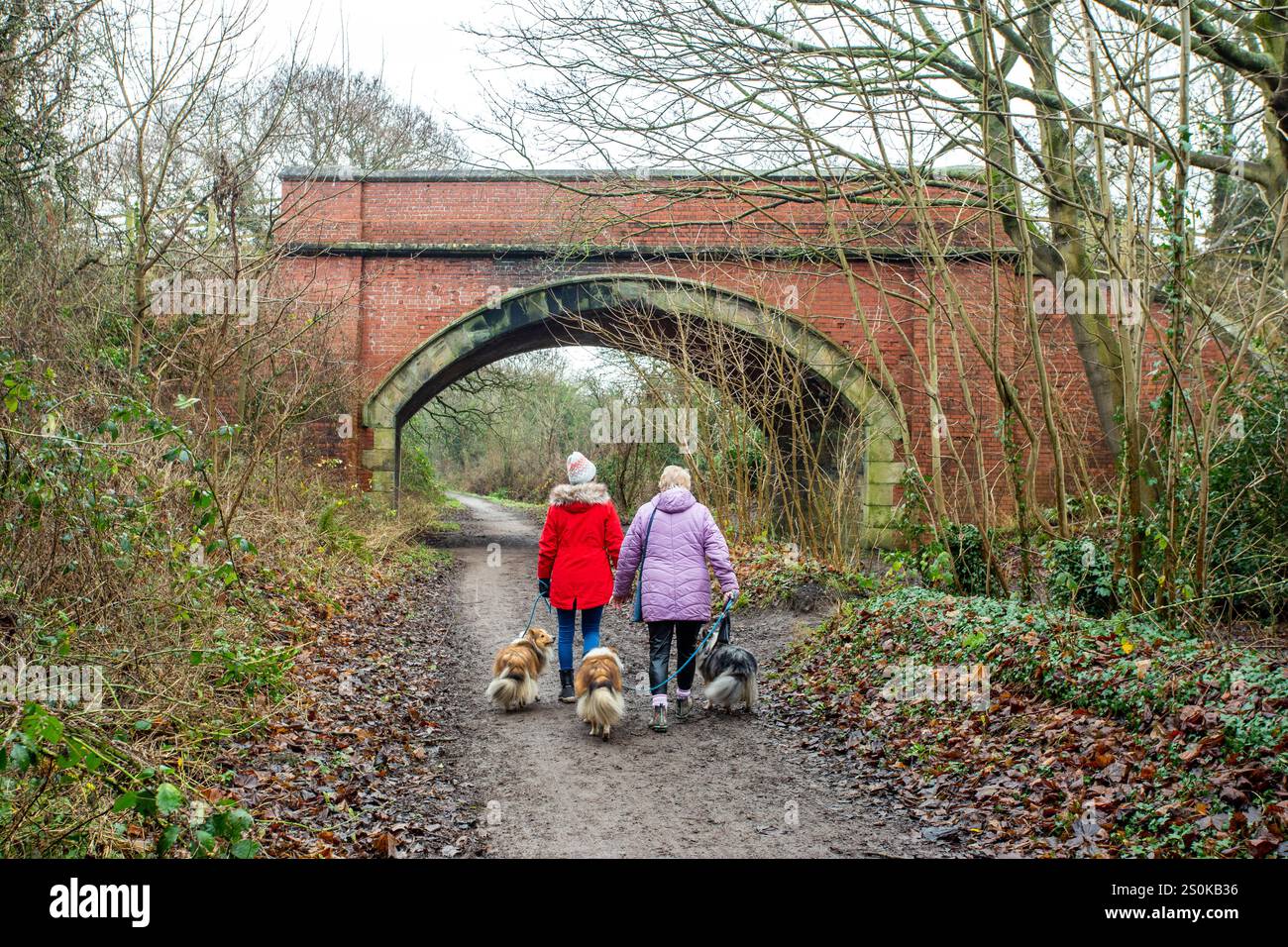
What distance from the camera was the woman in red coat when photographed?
7.41m

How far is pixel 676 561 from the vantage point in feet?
23.5

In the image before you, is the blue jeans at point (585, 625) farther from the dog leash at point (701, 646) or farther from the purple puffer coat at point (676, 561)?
the dog leash at point (701, 646)

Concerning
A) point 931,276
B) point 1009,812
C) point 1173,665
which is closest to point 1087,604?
point 1173,665

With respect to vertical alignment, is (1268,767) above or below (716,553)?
below

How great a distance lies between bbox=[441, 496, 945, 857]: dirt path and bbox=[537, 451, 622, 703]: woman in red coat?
863 millimetres

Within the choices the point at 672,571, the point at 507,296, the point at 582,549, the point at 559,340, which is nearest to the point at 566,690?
the point at 582,549

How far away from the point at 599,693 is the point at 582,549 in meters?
1.22

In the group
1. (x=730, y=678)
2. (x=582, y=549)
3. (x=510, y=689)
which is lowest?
(x=510, y=689)

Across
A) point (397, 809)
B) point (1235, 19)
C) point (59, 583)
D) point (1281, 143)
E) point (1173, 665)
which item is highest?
point (1235, 19)

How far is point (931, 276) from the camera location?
8492mm

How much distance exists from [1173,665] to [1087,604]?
2535mm

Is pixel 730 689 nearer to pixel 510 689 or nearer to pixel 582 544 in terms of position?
pixel 582 544

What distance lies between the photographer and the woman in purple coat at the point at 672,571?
7.09 m
